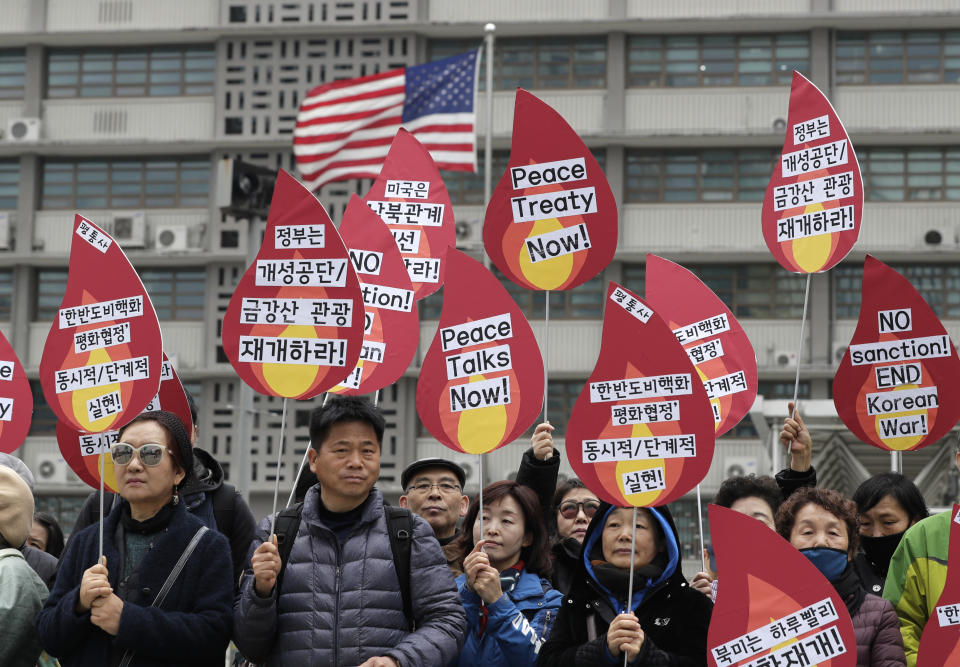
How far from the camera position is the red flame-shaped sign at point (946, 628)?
4.40 m

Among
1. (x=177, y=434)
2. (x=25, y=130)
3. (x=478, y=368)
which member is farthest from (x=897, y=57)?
(x=177, y=434)

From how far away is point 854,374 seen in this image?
20.9 feet

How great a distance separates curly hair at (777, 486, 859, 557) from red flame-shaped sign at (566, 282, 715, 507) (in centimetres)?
44

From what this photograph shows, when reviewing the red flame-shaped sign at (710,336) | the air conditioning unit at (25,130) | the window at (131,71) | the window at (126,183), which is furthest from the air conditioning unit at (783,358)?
the red flame-shaped sign at (710,336)

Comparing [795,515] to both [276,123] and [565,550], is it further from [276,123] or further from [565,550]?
[276,123]

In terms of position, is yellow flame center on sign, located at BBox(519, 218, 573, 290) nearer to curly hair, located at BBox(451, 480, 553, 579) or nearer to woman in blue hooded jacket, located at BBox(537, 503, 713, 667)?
curly hair, located at BBox(451, 480, 553, 579)

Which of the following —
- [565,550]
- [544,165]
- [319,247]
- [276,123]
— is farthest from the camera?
[276,123]

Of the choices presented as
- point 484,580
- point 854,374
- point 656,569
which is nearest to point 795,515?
point 656,569

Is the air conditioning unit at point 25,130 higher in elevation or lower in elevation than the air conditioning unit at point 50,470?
higher

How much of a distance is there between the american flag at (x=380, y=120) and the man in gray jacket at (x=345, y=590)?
10923 millimetres

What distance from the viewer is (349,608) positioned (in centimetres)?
440

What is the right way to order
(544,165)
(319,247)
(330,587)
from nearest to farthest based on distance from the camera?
(330,587) → (319,247) → (544,165)

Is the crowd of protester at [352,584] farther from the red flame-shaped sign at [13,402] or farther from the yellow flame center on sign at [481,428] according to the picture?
the red flame-shaped sign at [13,402]

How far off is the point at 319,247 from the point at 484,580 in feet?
4.60
